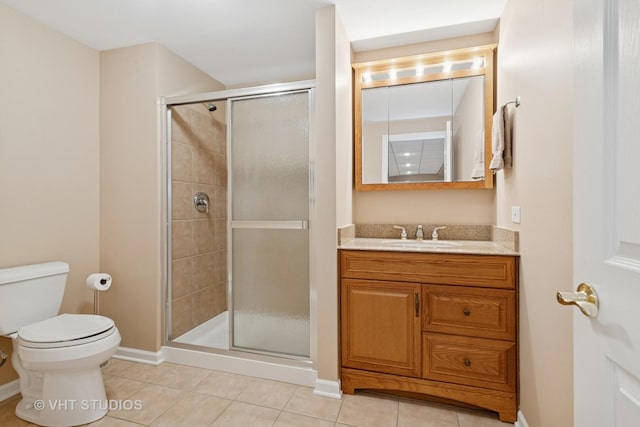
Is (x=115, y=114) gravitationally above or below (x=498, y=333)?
above

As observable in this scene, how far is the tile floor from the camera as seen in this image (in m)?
1.65

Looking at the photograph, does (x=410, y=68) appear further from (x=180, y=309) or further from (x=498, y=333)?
(x=180, y=309)

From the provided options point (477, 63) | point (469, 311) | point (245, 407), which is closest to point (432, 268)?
point (469, 311)

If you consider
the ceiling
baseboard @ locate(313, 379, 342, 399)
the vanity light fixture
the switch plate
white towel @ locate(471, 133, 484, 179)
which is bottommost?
baseboard @ locate(313, 379, 342, 399)

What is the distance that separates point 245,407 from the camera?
5.84 feet

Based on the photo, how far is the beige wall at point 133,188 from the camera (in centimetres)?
230

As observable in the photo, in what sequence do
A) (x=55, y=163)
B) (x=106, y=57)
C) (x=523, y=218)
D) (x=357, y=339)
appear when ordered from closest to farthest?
(x=523, y=218) → (x=357, y=339) → (x=55, y=163) → (x=106, y=57)

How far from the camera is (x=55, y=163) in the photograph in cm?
211

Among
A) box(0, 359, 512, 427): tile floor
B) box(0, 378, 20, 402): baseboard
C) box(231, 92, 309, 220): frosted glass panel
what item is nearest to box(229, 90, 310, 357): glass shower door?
box(231, 92, 309, 220): frosted glass panel

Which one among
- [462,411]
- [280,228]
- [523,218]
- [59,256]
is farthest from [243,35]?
[462,411]

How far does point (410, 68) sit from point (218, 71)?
1.75 meters

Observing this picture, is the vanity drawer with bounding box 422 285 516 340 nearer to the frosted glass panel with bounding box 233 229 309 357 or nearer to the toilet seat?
the frosted glass panel with bounding box 233 229 309 357

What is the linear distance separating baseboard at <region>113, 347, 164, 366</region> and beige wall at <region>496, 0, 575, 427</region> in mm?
2388

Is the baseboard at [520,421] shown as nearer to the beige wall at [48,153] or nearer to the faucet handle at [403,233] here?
the faucet handle at [403,233]
